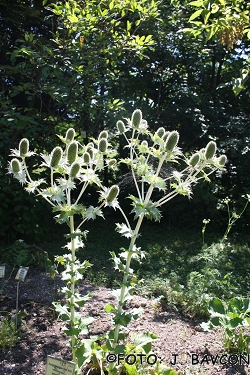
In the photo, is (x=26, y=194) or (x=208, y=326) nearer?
(x=208, y=326)

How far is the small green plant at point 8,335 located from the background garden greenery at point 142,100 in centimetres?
167

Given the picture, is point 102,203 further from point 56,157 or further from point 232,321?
point 232,321

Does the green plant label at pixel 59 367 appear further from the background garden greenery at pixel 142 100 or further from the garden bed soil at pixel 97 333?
the background garden greenery at pixel 142 100

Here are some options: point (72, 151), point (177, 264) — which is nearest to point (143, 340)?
point (72, 151)

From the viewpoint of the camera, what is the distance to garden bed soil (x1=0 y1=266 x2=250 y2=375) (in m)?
2.74

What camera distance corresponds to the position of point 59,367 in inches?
84.2

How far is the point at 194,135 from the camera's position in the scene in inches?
319

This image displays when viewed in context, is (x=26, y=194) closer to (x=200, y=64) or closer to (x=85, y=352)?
(x=85, y=352)

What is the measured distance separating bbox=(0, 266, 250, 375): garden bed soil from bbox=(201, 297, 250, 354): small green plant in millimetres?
108

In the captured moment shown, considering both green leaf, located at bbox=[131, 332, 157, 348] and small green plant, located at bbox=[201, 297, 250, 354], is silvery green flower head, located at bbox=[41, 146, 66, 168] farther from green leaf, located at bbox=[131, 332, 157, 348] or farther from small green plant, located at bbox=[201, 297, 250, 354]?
small green plant, located at bbox=[201, 297, 250, 354]

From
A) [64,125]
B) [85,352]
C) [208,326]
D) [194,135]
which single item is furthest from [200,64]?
[85,352]

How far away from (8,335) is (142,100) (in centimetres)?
629

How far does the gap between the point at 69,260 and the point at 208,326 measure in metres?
1.22

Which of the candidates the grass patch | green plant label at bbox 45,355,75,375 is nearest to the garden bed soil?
the grass patch
